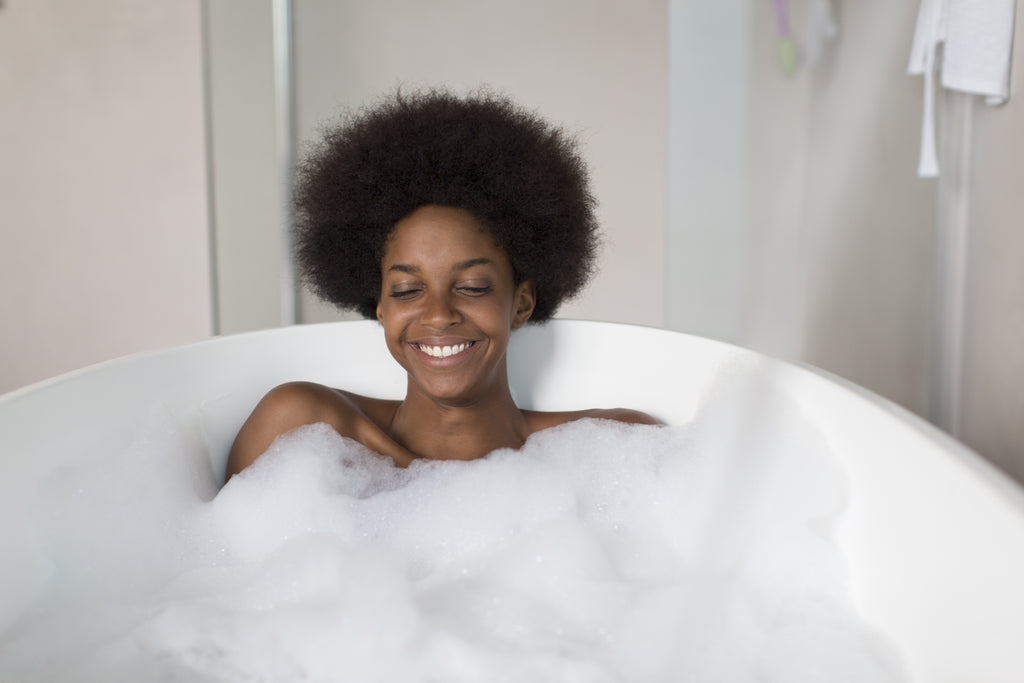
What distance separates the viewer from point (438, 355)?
126 centimetres

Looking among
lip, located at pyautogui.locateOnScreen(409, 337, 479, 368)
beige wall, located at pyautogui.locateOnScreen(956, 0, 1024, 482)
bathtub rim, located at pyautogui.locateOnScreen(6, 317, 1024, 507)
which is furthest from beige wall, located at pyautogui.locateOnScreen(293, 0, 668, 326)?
lip, located at pyautogui.locateOnScreen(409, 337, 479, 368)

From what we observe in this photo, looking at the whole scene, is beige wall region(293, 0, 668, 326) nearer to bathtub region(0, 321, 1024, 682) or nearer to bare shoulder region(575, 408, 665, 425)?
bathtub region(0, 321, 1024, 682)

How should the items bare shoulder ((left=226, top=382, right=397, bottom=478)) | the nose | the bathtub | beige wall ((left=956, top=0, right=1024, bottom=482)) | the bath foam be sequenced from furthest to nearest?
beige wall ((left=956, top=0, right=1024, bottom=482)), bare shoulder ((left=226, top=382, right=397, bottom=478)), the nose, the bath foam, the bathtub

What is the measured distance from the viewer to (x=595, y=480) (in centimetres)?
129

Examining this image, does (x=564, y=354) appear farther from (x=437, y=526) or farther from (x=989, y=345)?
(x=989, y=345)

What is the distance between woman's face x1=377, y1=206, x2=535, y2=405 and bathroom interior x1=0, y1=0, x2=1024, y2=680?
1.25 m

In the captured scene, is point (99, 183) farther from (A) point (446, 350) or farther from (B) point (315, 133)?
(A) point (446, 350)

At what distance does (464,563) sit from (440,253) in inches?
17.0

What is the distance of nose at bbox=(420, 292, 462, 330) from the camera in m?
1.22

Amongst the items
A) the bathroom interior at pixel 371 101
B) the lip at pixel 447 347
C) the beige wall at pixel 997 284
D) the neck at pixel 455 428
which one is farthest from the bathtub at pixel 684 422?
the bathroom interior at pixel 371 101

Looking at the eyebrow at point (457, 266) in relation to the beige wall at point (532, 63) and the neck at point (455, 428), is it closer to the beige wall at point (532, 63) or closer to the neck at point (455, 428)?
the neck at point (455, 428)

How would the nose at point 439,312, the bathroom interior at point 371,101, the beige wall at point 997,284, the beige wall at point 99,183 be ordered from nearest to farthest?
the nose at point 439,312
the beige wall at point 997,284
the bathroom interior at point 371,101
the beige wall at point 99,183

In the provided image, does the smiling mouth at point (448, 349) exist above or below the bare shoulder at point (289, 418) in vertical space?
above

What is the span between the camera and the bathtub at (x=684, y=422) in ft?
2.52
